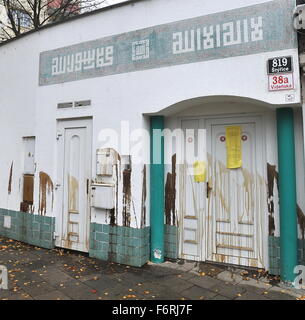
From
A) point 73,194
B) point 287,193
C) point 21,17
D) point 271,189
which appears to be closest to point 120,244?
point 73,194

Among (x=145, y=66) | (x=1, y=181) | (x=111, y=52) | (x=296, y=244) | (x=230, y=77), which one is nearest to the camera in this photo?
(x=296, y=244)

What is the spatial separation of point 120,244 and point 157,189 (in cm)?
102

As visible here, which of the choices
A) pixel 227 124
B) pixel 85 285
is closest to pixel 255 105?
pixel 227 124

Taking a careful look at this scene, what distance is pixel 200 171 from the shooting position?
13.7ft

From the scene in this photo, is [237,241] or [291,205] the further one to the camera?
[237,241]

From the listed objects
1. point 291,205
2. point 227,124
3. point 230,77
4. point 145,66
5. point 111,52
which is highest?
point 111,52

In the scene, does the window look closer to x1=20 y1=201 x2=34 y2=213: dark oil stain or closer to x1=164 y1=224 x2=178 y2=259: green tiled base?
x1=20 y1=201 x2=34 y2=213: dark oil stain

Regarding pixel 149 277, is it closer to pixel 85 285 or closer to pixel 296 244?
pixel 85 285

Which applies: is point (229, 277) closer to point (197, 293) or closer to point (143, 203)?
point (197, 293)

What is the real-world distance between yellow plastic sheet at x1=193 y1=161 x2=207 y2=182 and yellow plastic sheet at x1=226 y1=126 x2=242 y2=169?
0.37m

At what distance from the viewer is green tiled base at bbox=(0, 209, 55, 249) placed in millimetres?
4861

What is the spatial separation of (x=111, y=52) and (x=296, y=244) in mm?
3880

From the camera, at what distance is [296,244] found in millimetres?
3326

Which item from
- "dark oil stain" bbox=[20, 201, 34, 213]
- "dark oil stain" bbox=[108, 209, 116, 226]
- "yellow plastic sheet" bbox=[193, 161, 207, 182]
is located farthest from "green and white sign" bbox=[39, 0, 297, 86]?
"dark oil stain" bbox=[20, 201, 34, 213]
